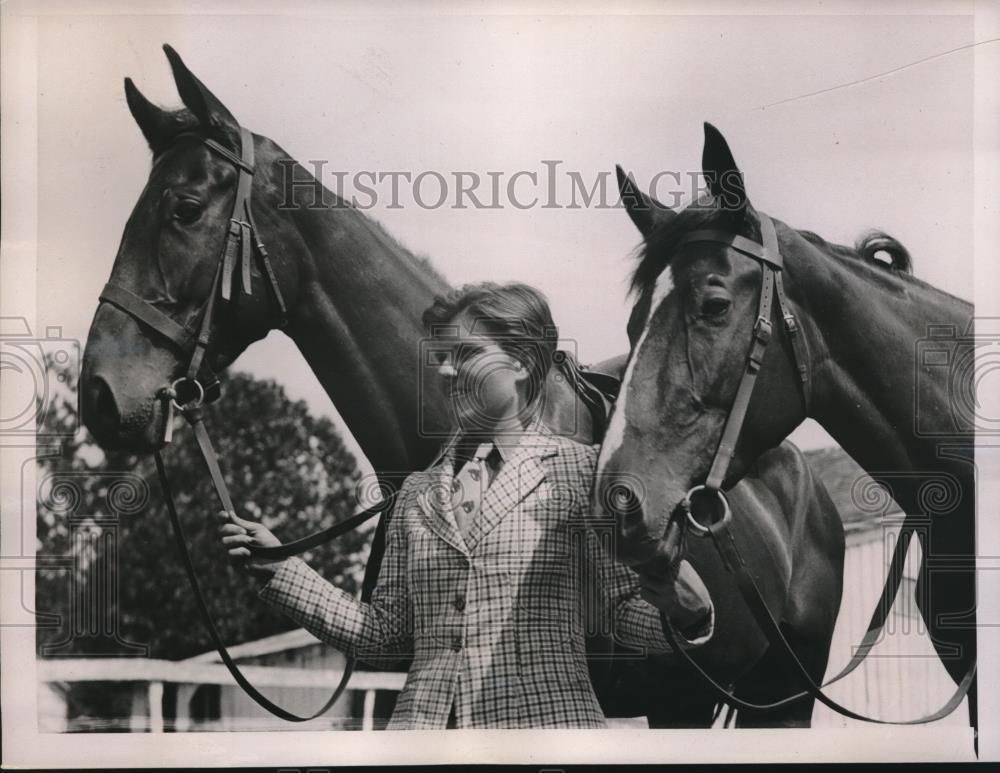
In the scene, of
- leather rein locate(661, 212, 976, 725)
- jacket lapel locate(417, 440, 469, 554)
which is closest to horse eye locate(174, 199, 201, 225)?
jacket lapel locate(417, 440, 469, 554)

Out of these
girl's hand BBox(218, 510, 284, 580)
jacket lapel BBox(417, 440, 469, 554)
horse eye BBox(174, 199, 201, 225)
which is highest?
horse eye BBox(174, 199, 201, 225)

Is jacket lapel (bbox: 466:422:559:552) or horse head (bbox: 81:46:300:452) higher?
horse head (bbox: 81:46:300:452)

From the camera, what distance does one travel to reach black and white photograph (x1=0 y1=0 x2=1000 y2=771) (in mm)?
2566

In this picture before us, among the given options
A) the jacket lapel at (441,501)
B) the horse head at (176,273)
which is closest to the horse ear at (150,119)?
the horse head at (176,273)

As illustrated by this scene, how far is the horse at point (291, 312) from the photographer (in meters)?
2.57

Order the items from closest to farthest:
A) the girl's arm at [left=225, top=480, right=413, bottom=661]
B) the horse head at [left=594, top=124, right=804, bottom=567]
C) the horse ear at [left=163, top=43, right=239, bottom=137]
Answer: the horse head at [left=594, top=124, right=804, bottom=567] → the girl's arm at [left=225, top=480, right=413, bottom=661] → the horse ear at [left=163, top=43, right=239, bottom=137]

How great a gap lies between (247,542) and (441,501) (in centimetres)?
50

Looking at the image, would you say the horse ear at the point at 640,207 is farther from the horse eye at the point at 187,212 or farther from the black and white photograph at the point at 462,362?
the horse eye at the point at 187,212

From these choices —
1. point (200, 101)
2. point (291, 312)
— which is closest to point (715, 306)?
point (291, 312)

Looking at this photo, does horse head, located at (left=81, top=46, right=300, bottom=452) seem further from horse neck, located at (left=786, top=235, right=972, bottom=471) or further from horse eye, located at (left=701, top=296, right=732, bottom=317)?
horse neck, located at (left=786, top=235, right=972, bottom=471)

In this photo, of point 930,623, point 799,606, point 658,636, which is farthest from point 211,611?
point 930,623

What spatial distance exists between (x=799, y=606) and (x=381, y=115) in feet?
5.40

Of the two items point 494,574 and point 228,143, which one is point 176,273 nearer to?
point 228,143

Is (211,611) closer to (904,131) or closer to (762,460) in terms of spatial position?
(762,460)
